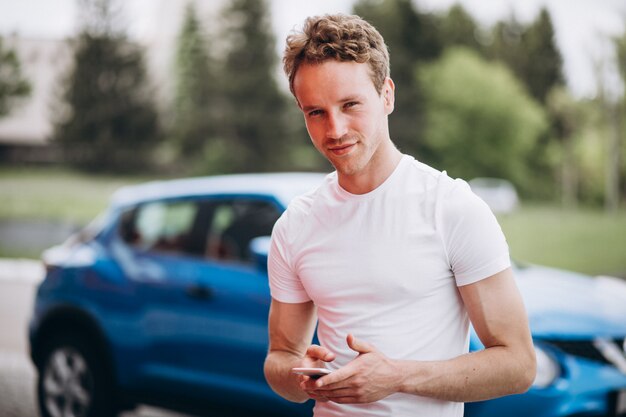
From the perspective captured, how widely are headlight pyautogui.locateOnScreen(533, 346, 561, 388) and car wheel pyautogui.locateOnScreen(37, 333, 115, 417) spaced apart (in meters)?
2.64

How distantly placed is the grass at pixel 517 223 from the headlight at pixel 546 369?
14.3 m

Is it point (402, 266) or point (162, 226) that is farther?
point (162, 226)

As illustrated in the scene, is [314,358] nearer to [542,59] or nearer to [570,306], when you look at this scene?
[570,306]

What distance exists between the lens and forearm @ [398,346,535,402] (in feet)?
5.30

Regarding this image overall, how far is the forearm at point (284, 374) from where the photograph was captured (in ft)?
6.15

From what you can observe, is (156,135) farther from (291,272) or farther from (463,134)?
(291,272)

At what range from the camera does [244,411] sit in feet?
14.1

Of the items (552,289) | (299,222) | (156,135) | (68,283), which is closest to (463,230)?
(299,222)

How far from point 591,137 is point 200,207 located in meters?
23.7

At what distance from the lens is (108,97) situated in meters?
28.0

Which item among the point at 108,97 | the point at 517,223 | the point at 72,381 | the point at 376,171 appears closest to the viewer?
the point at 376,171

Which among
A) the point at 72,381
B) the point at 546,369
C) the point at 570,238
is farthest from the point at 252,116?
the point at 546,369

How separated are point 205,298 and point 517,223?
85.8 ft

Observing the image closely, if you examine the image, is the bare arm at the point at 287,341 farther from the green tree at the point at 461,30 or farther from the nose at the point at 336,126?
A: the green tree at the point at 461,30
